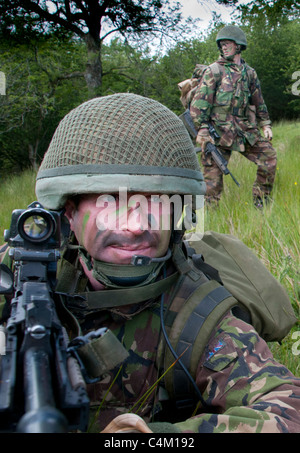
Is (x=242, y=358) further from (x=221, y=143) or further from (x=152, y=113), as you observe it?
(x=221, y=143)

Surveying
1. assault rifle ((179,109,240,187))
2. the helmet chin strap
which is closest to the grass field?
assault rifle ((179,109,240,187))

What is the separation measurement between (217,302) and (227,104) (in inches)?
207

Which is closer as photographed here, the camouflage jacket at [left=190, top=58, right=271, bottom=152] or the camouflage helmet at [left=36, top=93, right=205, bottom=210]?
the camouflage helmet at [left=36, top=93, right=205, bottom=210]

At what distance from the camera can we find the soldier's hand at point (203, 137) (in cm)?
645

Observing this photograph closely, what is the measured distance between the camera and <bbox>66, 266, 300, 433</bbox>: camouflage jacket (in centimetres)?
138

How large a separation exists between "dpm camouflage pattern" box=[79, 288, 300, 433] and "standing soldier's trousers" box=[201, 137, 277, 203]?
4.16 m

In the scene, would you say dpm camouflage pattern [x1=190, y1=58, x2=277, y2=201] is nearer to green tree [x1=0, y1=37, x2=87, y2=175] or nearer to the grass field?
the grass field

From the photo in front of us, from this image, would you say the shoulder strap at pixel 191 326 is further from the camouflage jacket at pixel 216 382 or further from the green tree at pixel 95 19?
the green tree at pixel 95 19

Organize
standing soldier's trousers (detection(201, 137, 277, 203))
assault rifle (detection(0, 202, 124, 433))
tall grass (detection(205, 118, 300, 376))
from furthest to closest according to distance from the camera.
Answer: standing soldier's trousers (detection(201, 137, 277, 203)) → tall grass (detection(205, 118, 300, 376)) → assault rifle (detection(0, 202, 124, 433))

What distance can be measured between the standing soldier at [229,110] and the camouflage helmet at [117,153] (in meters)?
4.45

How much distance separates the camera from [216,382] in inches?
65.0

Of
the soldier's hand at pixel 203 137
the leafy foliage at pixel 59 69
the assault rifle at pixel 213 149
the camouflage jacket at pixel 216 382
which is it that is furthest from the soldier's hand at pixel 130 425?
the leafy foliage at pixel 59 69

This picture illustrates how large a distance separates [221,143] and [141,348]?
4987mm

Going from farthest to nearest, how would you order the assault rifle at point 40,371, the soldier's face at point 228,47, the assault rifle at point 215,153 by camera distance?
the soldier's face at point 228,47 < the assault rifle at point 215,153 < the assault rifle at point 40,371
